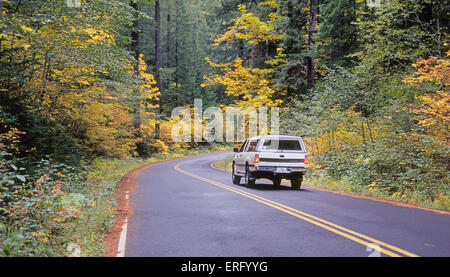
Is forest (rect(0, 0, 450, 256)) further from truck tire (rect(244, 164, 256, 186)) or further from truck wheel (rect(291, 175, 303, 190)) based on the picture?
truck tire (rect(244, 164, 256, 186))

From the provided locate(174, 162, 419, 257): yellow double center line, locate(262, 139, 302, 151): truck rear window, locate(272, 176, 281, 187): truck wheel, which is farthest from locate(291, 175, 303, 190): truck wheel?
locate(174, 162, 419, 257): yellow double center line

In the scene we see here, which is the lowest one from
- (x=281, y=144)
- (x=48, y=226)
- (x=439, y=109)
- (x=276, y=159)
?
(x=48, y=226)

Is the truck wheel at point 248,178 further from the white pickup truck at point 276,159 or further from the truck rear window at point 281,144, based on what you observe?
the truck rear window at point 281,144

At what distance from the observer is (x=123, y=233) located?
734 cm

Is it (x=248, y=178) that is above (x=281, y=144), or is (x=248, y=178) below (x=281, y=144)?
below

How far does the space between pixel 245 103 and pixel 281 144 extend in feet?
36.8

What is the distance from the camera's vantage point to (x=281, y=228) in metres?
7.37

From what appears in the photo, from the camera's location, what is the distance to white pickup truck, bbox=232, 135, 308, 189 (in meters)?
14.1

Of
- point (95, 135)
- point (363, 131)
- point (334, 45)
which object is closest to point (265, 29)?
point (334, 45)

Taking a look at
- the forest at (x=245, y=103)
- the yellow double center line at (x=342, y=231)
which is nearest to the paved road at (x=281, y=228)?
the yellow double center line at (x=342, y=231)

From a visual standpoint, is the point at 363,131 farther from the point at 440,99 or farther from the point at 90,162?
the point at 90,162

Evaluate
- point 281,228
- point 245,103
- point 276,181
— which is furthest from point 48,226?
point 245,103

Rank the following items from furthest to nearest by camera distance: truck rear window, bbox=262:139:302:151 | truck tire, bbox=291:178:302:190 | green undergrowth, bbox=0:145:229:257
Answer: truck tire, bbox=291:178:302:190
truck rear window, bbox=262:139:302:151
green undergrowth, bbox=0:145:229:257

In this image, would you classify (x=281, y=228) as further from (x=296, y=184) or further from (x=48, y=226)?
(x=296, y=184)
